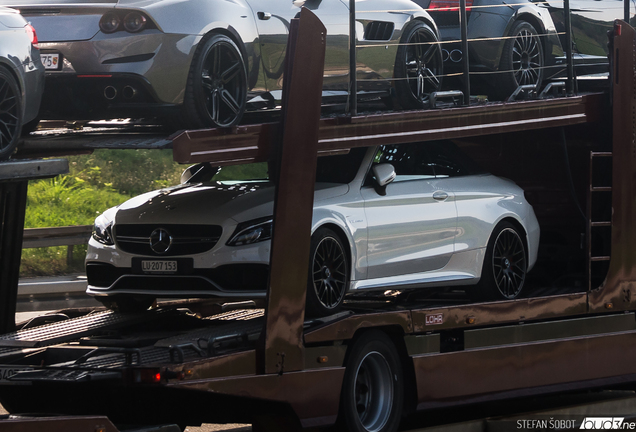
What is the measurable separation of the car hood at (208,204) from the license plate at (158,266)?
11.8 inches

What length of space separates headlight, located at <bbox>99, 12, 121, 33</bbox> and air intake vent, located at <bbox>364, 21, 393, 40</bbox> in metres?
2.07

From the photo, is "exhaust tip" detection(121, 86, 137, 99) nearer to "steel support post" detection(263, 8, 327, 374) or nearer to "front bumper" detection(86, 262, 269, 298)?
"steel support post" detection(263, 8, 327, 374)

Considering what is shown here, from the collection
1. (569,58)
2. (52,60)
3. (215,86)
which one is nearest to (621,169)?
(569,58)

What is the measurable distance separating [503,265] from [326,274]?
2334 mm

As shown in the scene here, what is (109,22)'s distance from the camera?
6.39m

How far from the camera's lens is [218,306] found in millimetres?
8125

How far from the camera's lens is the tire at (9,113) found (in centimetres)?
614

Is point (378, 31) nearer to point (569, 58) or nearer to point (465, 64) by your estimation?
point (465, 64)

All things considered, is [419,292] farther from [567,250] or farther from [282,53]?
[282,53]

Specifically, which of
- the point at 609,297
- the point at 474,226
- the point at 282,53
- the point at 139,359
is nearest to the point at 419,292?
the point at 474,226

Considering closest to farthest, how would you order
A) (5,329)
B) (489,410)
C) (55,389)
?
(55,389), (5,329), (489,410)

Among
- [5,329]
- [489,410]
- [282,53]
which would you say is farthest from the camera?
[489,410]

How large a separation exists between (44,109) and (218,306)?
2239 mm

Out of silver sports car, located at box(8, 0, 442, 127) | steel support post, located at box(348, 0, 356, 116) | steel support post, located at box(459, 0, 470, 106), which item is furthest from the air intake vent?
steel support post, located at box(459, 0, 470, 106)
